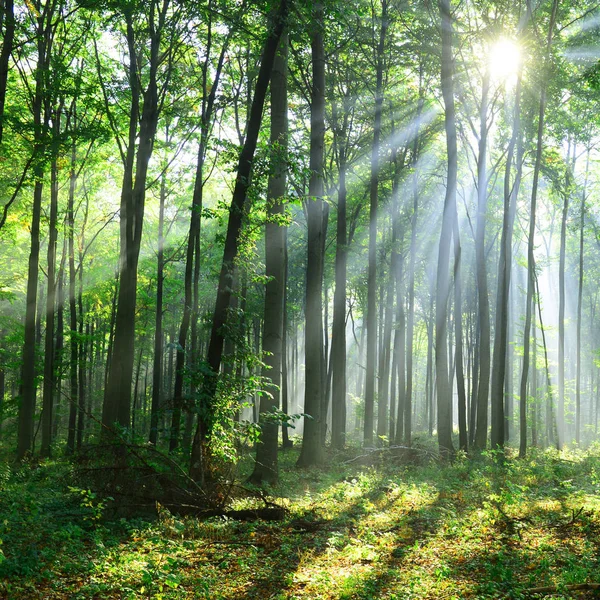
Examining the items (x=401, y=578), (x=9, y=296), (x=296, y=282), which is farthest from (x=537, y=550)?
(x=296, y=282)

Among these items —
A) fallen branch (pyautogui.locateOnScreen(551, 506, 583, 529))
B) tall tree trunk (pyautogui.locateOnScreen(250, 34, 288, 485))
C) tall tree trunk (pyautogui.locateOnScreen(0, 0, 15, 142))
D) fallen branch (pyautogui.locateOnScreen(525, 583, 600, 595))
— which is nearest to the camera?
fallen branch (pyautogui.locateOnScreen(525, 583, 600, 595))

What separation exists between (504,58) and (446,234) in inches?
236

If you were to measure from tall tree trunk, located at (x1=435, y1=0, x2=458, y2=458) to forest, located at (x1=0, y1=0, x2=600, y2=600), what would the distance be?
78 millimetres

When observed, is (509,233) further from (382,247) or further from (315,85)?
(315,85)

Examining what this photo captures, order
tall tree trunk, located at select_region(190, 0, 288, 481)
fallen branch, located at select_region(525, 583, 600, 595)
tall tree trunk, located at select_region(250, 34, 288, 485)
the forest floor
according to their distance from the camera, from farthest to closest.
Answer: tall tree trunk, located at select_region(250, 34, 288, 485), tall tree trunk, located at select_region(190, 0, 288, 481), the forest floor, fallen branch, located at select_region(525, 583, 600, 595)

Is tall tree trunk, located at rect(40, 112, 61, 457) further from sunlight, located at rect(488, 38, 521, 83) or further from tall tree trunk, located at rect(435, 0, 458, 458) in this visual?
sunlight, located at rect(488, 38, 521, 83)

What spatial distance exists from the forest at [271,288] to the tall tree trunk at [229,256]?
0.04 m

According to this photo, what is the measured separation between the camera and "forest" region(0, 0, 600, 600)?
19.5ft

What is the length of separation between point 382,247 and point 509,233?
22.7ft

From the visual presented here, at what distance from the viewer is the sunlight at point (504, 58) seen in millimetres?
15789

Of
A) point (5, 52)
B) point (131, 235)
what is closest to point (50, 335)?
point (131, 235)

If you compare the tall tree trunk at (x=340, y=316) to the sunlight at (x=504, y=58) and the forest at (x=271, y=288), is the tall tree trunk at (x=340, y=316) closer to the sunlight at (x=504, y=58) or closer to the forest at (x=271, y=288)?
the forest at (x=271, y=288)

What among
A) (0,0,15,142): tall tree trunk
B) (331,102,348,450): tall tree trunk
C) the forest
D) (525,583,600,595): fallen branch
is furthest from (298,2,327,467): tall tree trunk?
(525,583,600,595): fallen branch

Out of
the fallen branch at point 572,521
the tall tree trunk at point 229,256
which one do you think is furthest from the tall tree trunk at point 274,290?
the fallen branch at point 572,521
